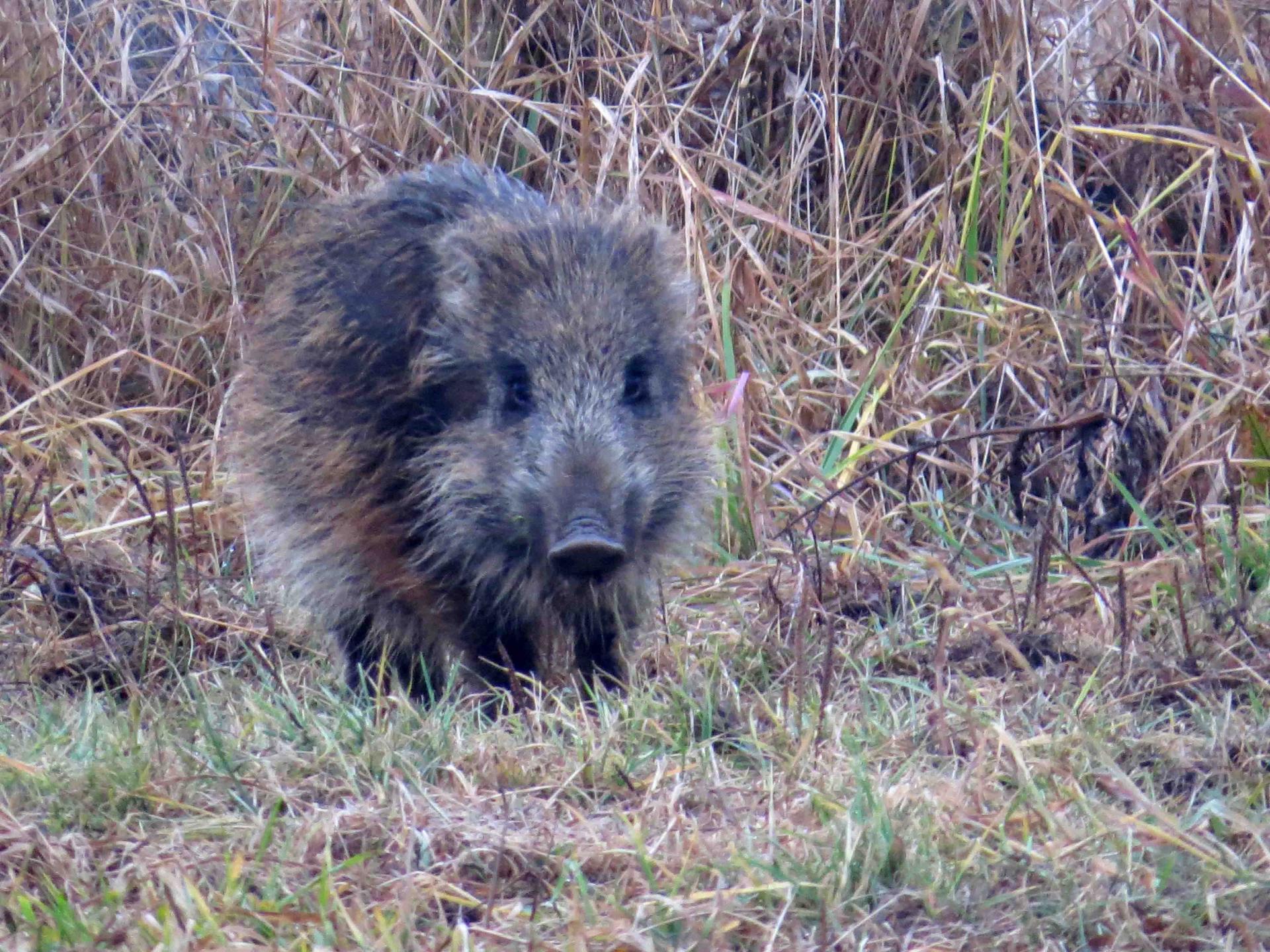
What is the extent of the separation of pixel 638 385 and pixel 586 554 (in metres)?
0.60

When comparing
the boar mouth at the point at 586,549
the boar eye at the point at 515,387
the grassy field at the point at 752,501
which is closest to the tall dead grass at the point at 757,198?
the grassy field at the point at 752,501

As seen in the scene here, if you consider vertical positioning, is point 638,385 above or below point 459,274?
below

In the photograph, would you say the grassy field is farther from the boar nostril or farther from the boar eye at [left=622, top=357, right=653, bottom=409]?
the boar eye at [left=622, top=357, right=653, bottom=409]

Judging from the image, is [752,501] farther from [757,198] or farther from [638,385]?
[757,198]

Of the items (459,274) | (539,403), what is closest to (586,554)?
(539,403)

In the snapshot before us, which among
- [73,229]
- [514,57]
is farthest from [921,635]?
[73,229]

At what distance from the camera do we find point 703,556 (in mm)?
4535

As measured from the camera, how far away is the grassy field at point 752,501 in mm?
2373

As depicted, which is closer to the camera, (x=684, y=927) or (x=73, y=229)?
(x=684, y=927)

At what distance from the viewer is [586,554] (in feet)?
10.8

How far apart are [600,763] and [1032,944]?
82 centimetres

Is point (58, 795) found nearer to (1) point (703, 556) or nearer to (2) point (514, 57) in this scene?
(1) point (703, 556)

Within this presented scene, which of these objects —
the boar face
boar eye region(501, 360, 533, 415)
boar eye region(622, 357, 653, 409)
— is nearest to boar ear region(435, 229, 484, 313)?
the boar face

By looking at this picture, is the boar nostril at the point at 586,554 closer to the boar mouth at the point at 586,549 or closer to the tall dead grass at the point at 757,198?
the boar mouth at the point at 586,549
